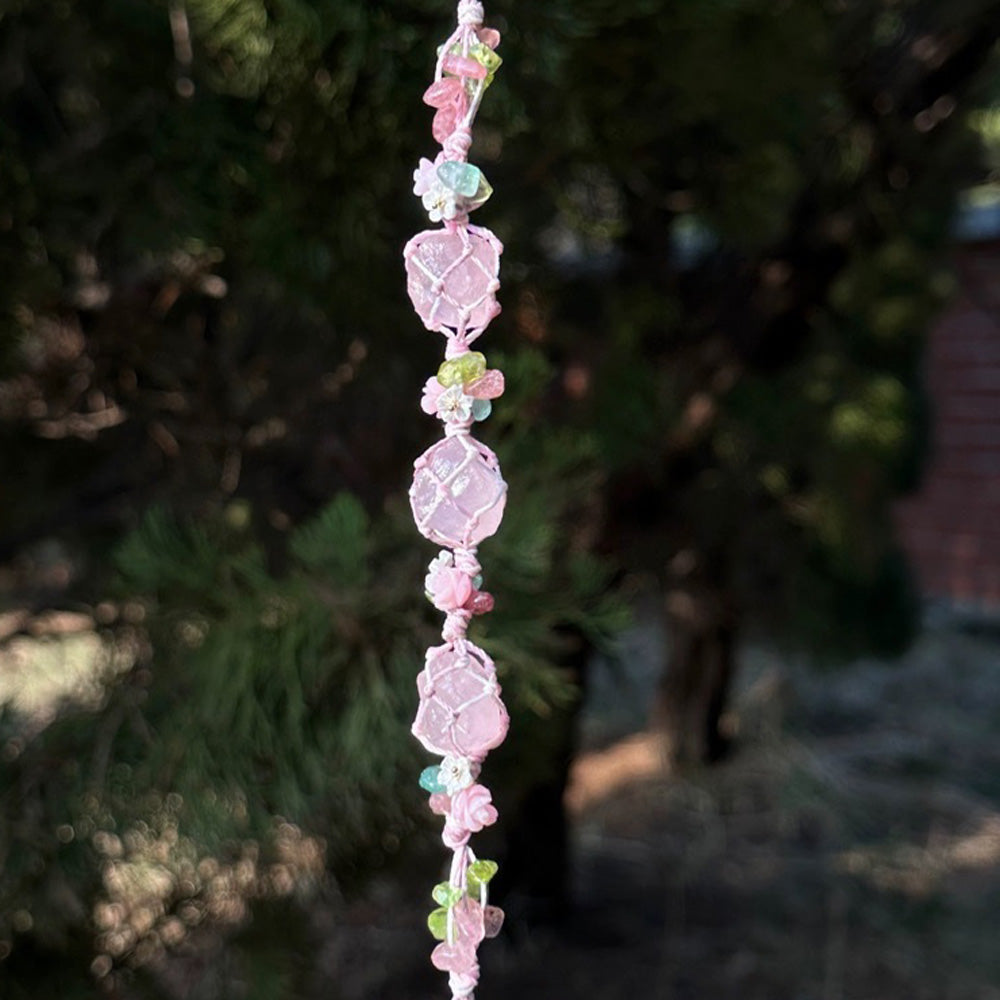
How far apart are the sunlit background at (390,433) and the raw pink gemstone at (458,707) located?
0.73ft

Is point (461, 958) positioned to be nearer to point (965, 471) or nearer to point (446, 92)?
point (446, 92)

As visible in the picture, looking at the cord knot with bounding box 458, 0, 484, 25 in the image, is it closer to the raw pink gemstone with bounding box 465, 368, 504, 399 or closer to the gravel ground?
the raw pink gemstone with bounding box 465, 368, 504, 399

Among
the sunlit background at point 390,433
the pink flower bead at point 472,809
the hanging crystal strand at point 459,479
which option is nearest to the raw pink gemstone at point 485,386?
the hanging crystal strand at point 459,479

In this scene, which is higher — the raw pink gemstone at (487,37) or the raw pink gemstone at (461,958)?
the raw pink gemstone at (487,37)

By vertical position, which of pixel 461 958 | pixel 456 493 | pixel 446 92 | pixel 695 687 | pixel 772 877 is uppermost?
pixel 446 92

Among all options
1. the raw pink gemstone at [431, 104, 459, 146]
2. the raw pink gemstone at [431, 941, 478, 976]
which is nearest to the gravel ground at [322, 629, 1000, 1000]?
the raw pink gemstone at [431, 941, 478, 976]

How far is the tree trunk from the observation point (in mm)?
1698

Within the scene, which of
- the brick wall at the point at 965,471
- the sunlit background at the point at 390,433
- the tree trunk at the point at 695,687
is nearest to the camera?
the sunlit background at the point at 390,433

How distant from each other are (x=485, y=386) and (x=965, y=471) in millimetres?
2979

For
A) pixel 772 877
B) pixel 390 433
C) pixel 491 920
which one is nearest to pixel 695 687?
pixel 772 877

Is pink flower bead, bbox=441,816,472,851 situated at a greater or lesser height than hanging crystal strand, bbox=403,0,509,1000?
lesser

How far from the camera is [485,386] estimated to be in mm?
315

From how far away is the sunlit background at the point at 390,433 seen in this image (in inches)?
22.5

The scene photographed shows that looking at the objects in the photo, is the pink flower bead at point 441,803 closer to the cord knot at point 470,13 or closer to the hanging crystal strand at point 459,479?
the hanging crystal strand at point 459,479
